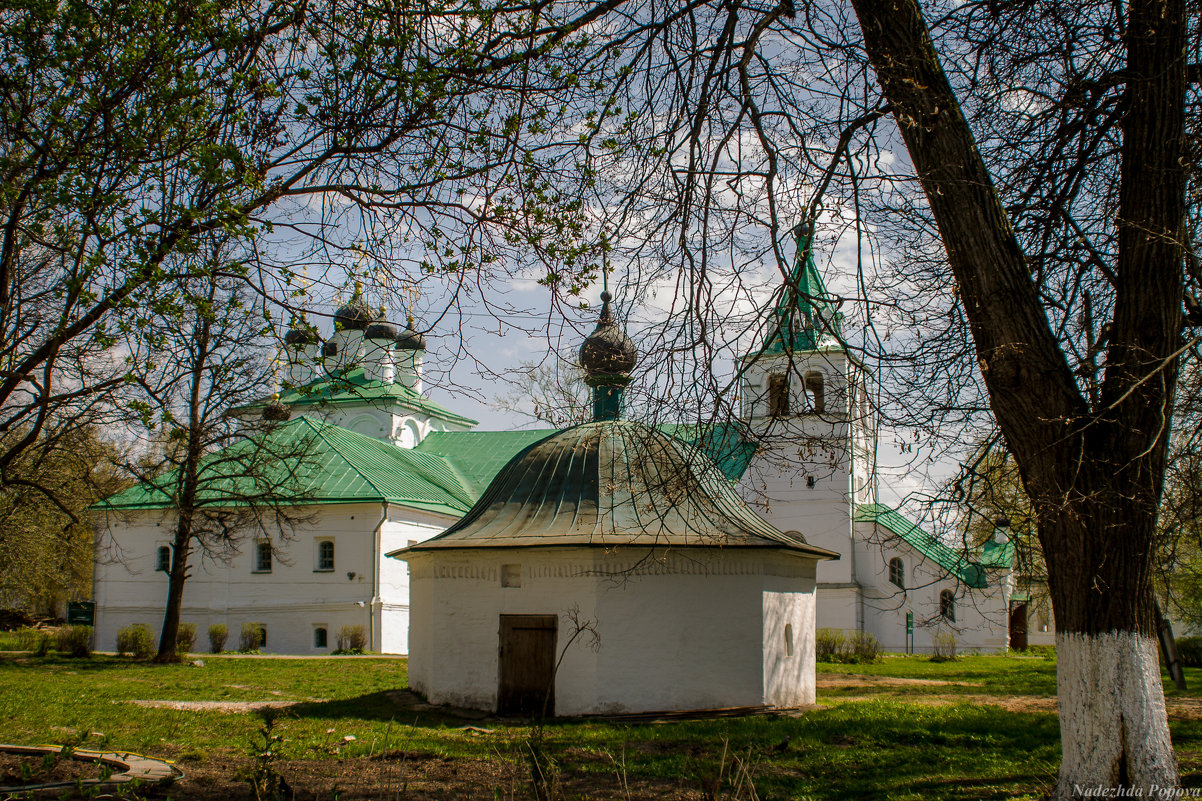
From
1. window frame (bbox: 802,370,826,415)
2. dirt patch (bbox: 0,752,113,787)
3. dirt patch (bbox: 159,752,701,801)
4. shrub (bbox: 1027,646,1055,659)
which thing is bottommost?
shrub (bbox: 1027,646,1055,659)

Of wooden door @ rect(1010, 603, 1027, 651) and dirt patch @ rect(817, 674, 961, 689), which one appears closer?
dirt patch @ rect(817, 674, 961, 689)

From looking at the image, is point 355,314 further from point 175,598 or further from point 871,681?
point 175,598

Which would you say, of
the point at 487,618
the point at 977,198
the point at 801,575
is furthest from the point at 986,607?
the point at 977,198

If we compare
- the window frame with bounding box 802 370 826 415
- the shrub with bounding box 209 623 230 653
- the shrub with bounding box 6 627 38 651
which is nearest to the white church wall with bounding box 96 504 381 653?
the shrub with bounding box 209 623 230 653

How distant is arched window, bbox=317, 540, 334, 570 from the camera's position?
28.7 metres

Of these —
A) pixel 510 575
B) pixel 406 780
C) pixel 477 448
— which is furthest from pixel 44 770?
pixel 477 448

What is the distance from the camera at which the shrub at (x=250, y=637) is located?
27391 millimetres

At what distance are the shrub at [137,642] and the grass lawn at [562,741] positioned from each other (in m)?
6.73

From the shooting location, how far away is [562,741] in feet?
37.5

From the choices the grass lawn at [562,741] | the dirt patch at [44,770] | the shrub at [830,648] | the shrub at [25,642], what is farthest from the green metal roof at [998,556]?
the shrub at [25,642]

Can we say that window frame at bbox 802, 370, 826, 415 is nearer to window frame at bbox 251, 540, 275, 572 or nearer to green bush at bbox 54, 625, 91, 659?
green bush at bbox 54, 625, 91, 659

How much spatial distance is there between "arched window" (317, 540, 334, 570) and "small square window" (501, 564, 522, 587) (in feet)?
50.6

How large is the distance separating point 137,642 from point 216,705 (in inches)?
486

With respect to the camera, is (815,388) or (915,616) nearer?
(815,388)
